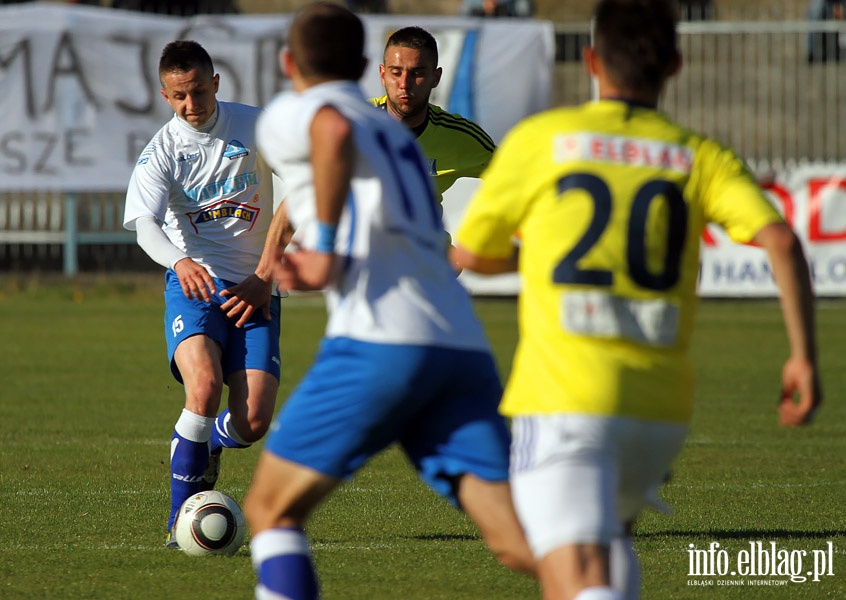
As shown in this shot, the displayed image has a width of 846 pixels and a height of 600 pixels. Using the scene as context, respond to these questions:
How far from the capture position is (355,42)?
13.0 ft

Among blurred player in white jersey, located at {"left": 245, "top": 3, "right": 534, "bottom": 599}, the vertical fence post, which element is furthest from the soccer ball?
the vertical fence post

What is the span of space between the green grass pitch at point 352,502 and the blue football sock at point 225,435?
47 cm

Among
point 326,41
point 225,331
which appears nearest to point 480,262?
point 326,41

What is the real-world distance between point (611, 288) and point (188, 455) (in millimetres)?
3161

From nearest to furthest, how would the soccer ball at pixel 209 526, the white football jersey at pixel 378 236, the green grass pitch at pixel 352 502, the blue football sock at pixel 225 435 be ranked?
the white football jersey at pixel 378 236
the green grass pitch at pixel 352 502
the soccer ball at pixel 209 526
the blue football sock at pixel 225 435

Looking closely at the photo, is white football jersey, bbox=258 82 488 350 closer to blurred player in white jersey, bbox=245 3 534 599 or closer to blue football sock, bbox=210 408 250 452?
blurred player in white jersey, bbox=245 3 534 599

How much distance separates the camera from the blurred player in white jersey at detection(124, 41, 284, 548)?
621cm

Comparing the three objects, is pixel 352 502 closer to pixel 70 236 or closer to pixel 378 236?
pixel 378 236

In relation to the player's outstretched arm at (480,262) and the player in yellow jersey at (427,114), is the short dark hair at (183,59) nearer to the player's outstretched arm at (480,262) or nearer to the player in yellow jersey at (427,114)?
the player in yellow jersey at (427,114)

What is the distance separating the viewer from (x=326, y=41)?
3.93 metres

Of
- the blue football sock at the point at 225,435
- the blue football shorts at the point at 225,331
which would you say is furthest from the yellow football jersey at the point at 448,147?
the blue football sock at the point at 225,435

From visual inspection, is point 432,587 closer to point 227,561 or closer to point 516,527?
point 227,561

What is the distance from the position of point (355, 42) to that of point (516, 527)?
1420mm

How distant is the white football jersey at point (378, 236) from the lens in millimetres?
3830
